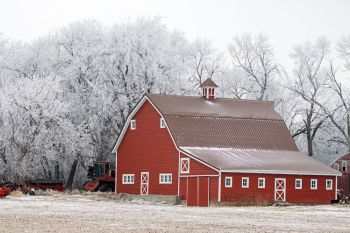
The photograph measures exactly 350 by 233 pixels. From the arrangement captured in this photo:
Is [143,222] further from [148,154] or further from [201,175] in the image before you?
[148,154]

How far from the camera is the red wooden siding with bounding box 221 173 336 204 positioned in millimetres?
58938

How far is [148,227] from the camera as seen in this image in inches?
1272

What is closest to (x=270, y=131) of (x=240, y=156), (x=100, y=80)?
(x=240, y=156)

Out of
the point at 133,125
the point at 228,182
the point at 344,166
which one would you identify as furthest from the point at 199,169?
the point at 344,166

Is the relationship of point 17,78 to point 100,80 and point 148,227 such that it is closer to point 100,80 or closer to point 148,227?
point 100,80

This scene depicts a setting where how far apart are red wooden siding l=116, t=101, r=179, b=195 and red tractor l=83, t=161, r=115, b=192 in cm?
256

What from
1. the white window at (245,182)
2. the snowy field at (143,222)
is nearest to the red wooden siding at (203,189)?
the white window at (245,182)

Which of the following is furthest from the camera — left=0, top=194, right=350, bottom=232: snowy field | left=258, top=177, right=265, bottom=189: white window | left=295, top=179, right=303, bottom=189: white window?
left=295, top=179, right=303, bottom=189: white window

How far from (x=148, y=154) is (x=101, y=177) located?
22.9ft

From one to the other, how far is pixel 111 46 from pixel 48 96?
7651 millimetres

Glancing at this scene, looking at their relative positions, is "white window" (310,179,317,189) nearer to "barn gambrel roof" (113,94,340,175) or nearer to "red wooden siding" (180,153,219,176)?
"barn gambrel roof" (113,94,340,175)

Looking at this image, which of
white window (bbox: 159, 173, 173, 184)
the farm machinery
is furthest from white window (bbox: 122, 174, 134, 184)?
the farm machinery

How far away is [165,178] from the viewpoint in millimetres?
63875

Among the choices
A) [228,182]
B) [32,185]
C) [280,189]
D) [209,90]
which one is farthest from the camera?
[32,185]
